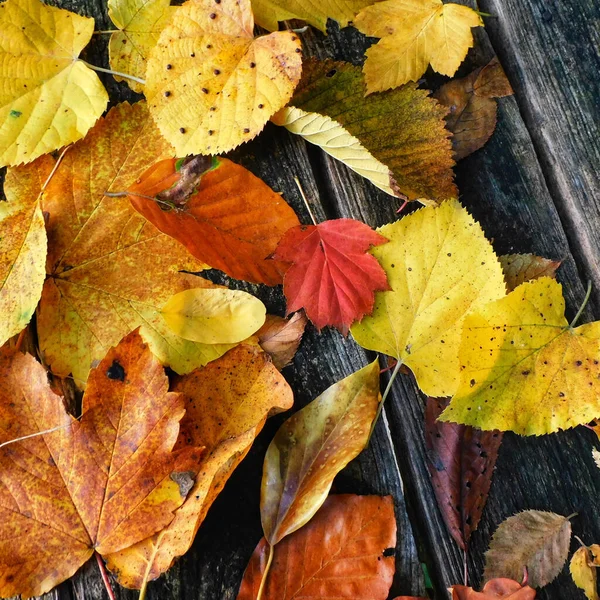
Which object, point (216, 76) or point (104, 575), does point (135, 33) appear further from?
point (104, 575)

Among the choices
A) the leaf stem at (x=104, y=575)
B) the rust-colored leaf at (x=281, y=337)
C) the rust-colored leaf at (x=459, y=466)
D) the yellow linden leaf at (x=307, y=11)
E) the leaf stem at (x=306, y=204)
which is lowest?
the leaf stem at (x=104, y=575)

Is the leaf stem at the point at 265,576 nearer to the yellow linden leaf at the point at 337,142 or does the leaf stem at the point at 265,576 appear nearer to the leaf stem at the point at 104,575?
the leaf stem at the point at 104,575

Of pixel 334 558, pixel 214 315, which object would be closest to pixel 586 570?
pixel 334 558

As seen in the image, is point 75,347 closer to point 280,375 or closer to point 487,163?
→ point 280,375

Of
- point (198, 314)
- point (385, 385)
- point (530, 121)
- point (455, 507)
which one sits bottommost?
point (455, 507)

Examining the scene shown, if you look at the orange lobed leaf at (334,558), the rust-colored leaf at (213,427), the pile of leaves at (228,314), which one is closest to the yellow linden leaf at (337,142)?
the pile of leaves at (228,314)

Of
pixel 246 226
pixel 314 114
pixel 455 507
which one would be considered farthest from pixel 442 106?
pixel 455 507

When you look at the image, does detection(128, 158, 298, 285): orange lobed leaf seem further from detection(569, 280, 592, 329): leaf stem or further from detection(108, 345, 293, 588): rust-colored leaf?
detection(569, 280, 592, 329): leaf stem
